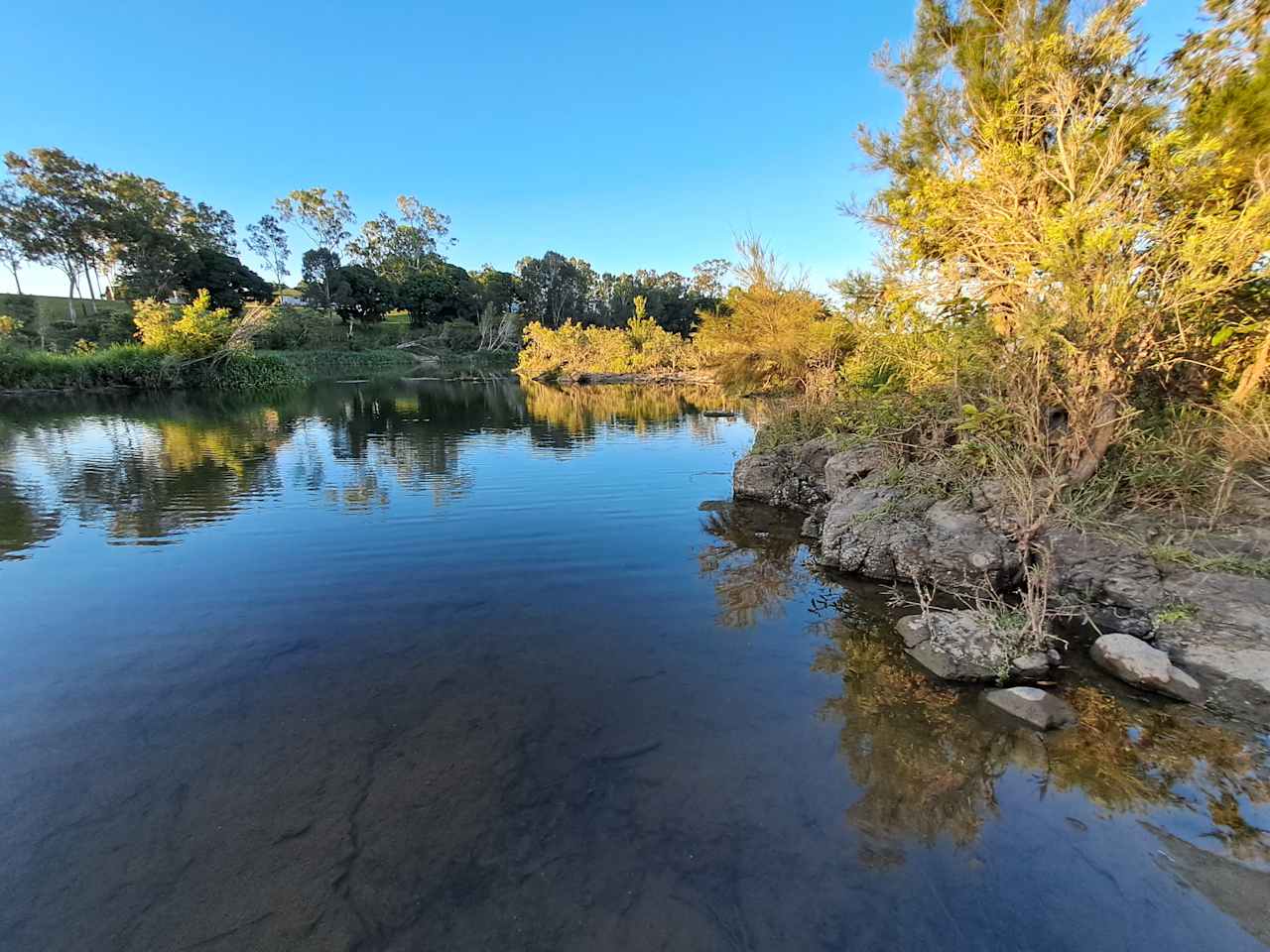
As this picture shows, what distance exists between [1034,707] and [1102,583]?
2.53 m

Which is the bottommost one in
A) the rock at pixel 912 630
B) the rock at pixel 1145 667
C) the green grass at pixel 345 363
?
the rock at pixel 912 630

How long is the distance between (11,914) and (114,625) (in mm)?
3964

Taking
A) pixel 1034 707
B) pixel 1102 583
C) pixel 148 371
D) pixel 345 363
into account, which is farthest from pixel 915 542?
pixel 345 363

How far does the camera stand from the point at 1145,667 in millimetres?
4691

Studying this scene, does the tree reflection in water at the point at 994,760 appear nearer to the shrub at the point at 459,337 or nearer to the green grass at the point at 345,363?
the green grass at the point at 345,363

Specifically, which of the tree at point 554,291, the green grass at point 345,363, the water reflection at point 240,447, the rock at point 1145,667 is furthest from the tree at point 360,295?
the rock at point 1145,667

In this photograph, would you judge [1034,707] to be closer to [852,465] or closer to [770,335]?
[852,465]

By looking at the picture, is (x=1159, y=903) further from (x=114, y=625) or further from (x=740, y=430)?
(x=740, y=430)

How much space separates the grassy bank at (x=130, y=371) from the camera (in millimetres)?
31531

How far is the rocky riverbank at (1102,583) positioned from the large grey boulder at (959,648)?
0.01 metres

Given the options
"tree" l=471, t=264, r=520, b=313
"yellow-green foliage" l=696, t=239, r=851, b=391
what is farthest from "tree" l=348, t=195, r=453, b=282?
"yellow-green foliage" l=696, t=239, r=851, b=391

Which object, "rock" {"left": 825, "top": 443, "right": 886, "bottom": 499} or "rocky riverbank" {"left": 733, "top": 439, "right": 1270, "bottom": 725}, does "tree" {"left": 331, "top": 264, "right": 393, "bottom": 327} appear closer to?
"rock" {"left": 825, "top": 443, "right": 886, "bottom": 499}

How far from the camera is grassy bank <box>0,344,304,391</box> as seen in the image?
3153 centimetres

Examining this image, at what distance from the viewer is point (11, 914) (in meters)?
2.80
